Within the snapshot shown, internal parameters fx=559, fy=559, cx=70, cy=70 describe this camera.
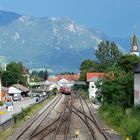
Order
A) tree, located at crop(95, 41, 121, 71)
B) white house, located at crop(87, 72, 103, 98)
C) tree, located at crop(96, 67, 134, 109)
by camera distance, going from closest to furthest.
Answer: tree, located at crop(96, 67, 134, 109)
white house, located at crop(87, 72, 103, 98)
tree, located at crop(95, 41, 121, 71)

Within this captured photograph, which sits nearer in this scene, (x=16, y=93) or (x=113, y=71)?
(x=113, y=71)

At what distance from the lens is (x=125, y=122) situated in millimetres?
36250

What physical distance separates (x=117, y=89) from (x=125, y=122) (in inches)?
863

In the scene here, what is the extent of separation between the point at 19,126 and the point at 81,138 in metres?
11.5

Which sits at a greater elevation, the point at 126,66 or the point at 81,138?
the point at 126,66

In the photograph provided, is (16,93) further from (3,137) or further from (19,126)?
(3,137)

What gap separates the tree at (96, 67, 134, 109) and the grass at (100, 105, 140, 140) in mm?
2046

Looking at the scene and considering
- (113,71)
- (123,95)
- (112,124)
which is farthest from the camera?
(113,71)

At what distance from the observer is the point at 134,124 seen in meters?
30.7

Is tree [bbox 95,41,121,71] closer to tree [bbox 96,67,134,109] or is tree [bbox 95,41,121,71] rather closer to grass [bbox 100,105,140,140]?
tree [bbox 96,67,134,109]

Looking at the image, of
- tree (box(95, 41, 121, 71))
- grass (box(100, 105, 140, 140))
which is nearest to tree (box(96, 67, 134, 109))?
grass (box(100, 105, 140, 140))

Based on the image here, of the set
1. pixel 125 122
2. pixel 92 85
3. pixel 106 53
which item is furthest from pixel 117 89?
pixel 106 53

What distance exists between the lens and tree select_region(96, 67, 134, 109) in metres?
57.3

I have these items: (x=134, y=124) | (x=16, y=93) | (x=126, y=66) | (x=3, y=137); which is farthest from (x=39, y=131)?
(x=16, y=93)
